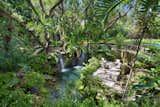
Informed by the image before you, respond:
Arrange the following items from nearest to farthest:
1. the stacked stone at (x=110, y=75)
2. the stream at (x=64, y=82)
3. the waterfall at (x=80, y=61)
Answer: the stream at (x=64, y=82) < the stacked stone at (x=110, y=75) < the waterfall at (x=80, y=61)

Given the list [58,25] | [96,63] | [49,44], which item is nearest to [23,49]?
[49,44]

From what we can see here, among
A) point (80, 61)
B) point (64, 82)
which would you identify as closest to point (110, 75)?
point (64, 82)

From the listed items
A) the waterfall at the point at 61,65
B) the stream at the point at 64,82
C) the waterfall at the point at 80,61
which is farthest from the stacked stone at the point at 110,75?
the waterfall at the point at 80,61

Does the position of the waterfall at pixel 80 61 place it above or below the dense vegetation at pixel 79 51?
below

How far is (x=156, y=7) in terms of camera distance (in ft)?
12.4

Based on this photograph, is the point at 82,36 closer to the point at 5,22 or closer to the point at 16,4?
the point at 5,22

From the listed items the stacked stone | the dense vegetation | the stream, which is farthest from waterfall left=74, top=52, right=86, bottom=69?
the stacked stone

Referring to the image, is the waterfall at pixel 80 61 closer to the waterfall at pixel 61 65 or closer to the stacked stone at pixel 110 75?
the waterfall at pixel 61 65

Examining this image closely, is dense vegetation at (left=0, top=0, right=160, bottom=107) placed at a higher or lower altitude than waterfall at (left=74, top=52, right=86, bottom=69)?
higher

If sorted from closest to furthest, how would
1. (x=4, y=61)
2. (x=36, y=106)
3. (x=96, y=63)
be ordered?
1. (x=36, y=106)
2. (x=4, y=61)
3. (x=96, y=63)

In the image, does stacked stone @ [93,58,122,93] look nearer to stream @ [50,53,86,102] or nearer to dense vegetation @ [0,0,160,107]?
dense vegetation @ [0,0,160,107]

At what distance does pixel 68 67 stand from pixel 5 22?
6.79 metres

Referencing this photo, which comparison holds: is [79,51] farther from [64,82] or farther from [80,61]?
[80,61]

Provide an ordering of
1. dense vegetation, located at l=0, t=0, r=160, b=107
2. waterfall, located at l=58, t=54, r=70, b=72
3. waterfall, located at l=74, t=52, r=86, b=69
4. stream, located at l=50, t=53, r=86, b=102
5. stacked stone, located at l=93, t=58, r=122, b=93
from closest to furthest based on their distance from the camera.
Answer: dense vegetation, located at l=0, t=0, r=160, b=107 → stream, located at l=50, t=53, r=86, b=102 → stacked stone, located at l=93, t=58, r=122, b=93 → waterfall, located at l=58, t=54, r=70, b=72 → waterfall, located at l=74, t=52, r=86, b=69
